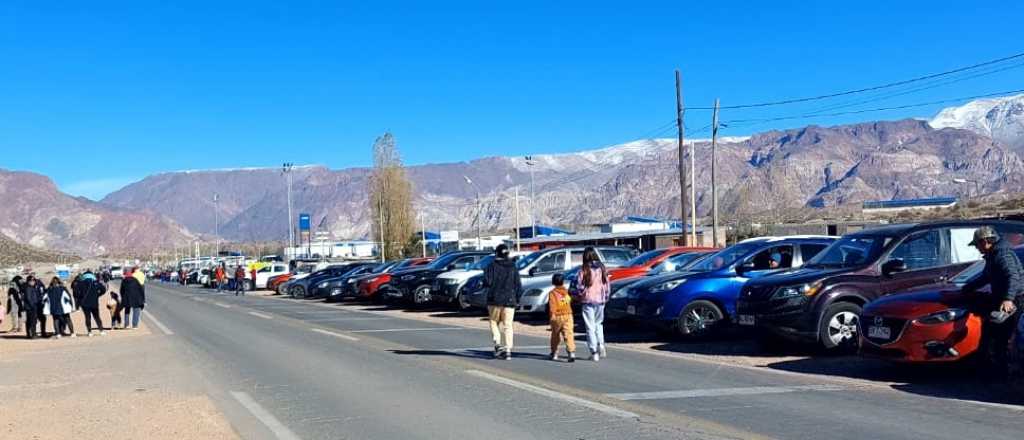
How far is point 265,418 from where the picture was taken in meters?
10.4

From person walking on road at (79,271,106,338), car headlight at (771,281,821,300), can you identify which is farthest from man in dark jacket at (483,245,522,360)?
person walking on road at (79,271,106,338)

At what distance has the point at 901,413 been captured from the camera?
978 centimetres

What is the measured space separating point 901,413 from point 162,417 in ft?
23.5

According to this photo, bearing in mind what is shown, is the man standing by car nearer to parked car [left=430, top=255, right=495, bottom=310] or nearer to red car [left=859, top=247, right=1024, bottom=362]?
red car [left=859, top=247, right=1024, bottom=362]

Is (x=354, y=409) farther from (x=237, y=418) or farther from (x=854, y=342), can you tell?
(x=854, y=342)

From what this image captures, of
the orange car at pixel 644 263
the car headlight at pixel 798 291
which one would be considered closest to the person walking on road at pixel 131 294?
the orange car at pixel 644 263

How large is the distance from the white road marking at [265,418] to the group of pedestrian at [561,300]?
4029 millimetres

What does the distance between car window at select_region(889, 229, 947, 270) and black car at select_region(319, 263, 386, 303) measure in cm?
2581

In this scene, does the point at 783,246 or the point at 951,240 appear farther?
the point at 783,246

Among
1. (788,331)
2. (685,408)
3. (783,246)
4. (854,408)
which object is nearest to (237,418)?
(685,408)

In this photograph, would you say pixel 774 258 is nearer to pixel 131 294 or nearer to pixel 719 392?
pixel 719 392

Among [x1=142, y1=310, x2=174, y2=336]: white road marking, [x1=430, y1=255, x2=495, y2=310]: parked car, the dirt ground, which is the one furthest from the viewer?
[x1=430, y1=255, x2=495, y2=310]: parked car

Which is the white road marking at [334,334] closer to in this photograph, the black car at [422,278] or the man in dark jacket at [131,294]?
the man in dark jacket at [131,294]

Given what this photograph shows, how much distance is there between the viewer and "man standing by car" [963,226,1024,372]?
35.1ft
